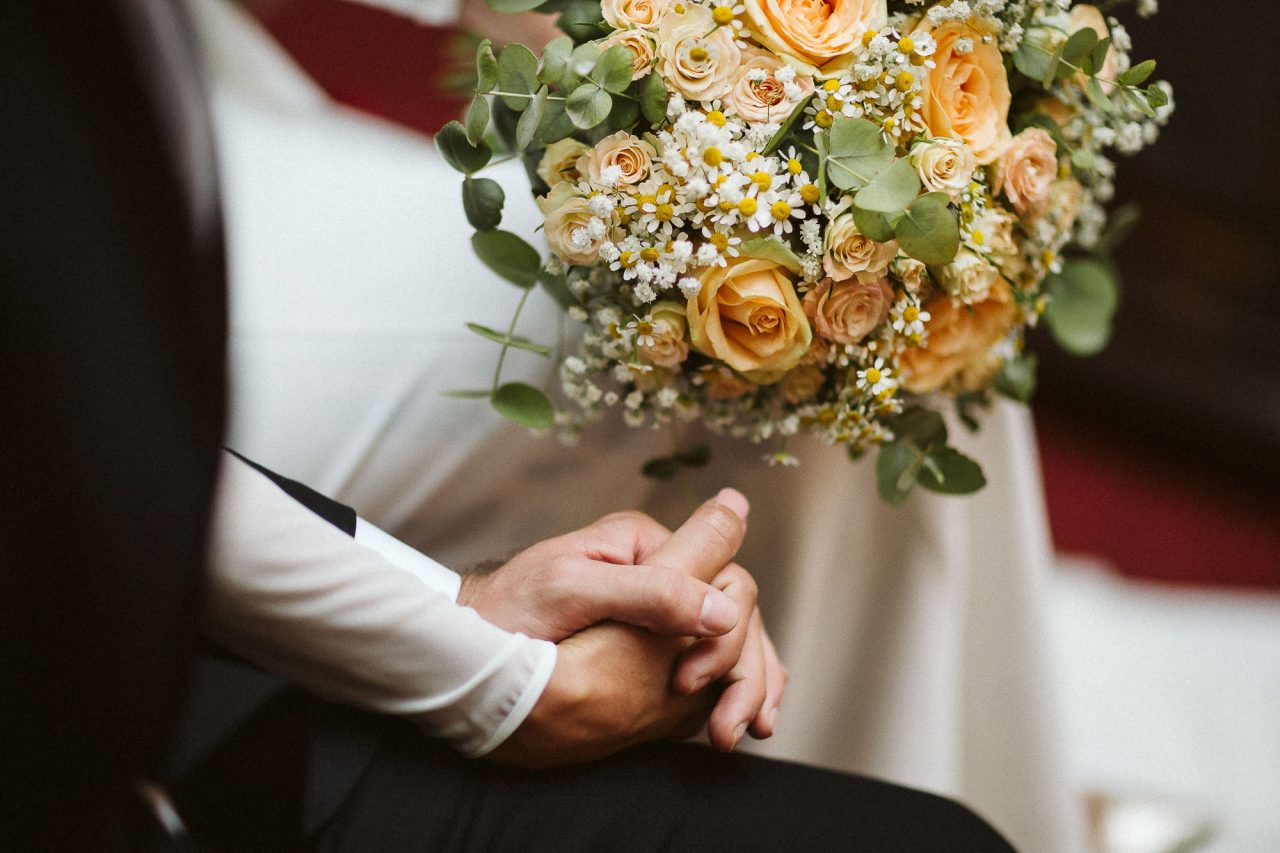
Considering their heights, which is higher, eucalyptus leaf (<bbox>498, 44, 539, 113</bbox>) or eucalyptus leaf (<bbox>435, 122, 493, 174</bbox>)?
eucalyptus leaf (<bbox>498, 44, 539, 113</bbox>)

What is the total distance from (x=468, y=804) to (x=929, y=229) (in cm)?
45

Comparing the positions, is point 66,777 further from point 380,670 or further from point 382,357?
point 382,357

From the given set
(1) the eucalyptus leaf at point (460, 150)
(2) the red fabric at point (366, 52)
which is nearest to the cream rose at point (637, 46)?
(1) the eucalyptus leaf at point (460, 150)

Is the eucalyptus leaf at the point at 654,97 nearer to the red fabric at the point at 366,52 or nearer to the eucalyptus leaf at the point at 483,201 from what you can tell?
the eucalyptus leaf at the point at 483,201

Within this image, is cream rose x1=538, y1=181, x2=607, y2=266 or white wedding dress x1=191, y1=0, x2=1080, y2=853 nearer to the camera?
cream rose x1=538, y1=181, x2=607, y2=266

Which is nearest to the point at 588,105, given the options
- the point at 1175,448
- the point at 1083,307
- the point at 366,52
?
the point at 1083,307

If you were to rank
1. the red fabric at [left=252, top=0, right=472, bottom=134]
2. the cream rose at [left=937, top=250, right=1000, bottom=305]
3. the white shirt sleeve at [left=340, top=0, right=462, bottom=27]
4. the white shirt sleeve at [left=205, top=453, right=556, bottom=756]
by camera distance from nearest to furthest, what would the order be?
the white shirt sleeve at [left=205, top=453, right=556, bottom=756] → the cream rose at [left=937, top=250, right=1000, bottom=305] → the white shirt sleeve at [left=340, top=0, right=462, bottom=27] → the red fabric at [left=252, top=0, right=472, bottom=134]

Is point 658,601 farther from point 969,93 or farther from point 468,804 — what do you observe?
point 969,93

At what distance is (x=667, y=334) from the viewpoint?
0.66 meters

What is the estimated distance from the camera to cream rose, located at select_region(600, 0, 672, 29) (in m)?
0.63

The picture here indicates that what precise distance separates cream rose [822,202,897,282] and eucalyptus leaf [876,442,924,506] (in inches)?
7.6

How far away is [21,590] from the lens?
0.40 meters

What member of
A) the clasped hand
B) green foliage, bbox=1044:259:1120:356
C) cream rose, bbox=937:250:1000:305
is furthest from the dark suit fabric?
green foliage, bbox=1044:259:1120:356

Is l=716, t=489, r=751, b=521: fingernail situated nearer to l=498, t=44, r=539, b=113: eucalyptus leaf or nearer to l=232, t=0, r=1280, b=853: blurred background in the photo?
l=498, t=44, r=539, b=113: eucalyptus leaf
